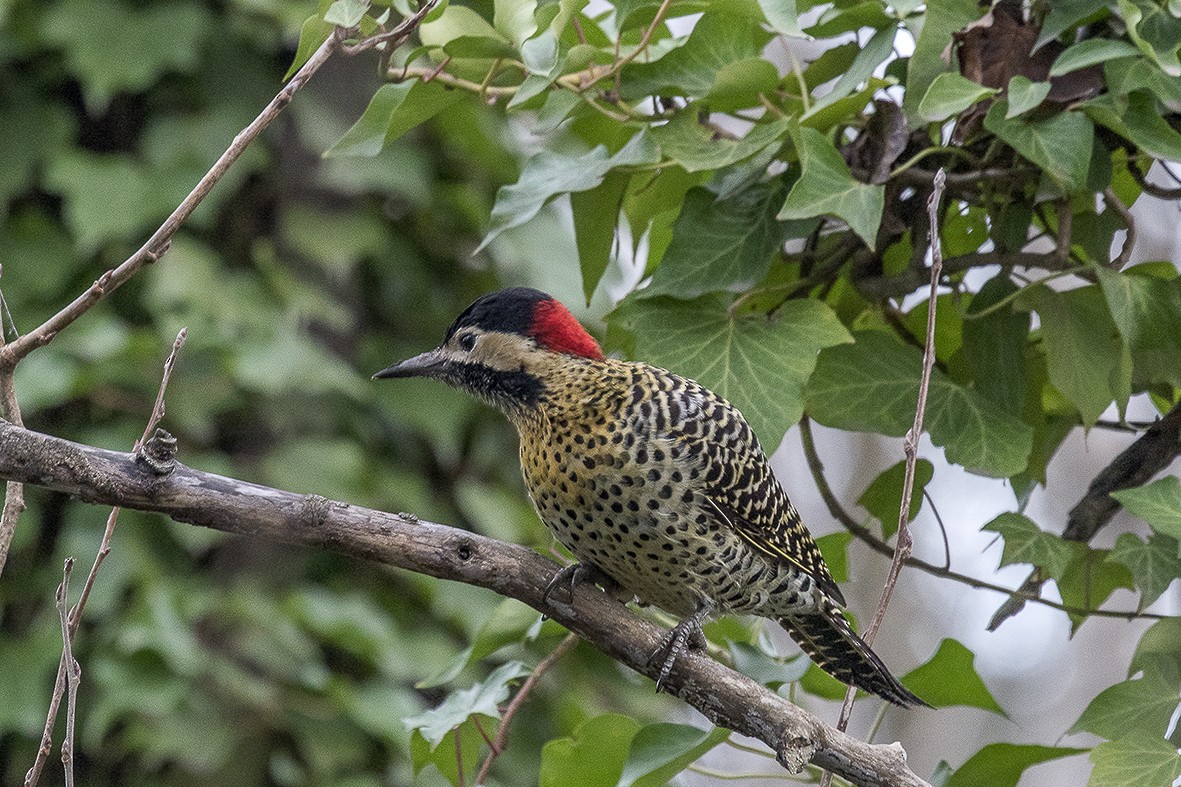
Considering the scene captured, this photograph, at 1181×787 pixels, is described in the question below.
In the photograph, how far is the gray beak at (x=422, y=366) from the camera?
2.04 metres

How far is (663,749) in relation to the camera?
5.67ft

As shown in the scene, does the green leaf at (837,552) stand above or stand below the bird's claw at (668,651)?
below

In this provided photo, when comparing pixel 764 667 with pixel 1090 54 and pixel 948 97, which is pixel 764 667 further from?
pixel 1090 54

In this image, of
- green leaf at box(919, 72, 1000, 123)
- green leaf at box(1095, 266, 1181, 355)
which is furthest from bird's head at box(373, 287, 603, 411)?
green leaf at box(1095, 266, 1181, 355)

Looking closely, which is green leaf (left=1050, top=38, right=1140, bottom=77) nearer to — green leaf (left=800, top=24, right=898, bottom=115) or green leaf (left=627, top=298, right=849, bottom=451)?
green leaf (left=800, top=24, right=898, bottom=115)

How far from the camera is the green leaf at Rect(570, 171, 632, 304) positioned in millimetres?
1933

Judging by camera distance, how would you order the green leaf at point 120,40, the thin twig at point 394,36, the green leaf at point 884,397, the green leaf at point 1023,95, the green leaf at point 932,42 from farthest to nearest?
the green leaf at point 120,40 → the green leaf at point 884,397 → the green leaf at point 932,42 → the green leaf at point 1023,95 → the thin twig at point 394,36

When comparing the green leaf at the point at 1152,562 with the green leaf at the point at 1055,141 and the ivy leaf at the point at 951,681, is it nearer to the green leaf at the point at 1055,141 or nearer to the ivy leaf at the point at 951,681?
the ivy leaf at the point at 951,681

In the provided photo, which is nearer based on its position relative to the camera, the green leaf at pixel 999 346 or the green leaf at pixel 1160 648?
the green leaf at pixel 1160 648

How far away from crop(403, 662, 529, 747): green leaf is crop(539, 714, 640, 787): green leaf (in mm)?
107

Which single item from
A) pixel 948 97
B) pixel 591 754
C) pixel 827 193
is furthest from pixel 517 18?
pixel 591 754

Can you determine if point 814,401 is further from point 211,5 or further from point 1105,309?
point 211,5

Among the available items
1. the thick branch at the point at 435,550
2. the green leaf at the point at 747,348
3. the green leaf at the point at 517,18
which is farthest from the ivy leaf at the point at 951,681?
the green leaf at the point at 517,18

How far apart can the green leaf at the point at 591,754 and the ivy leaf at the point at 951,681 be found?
0.44 meters
